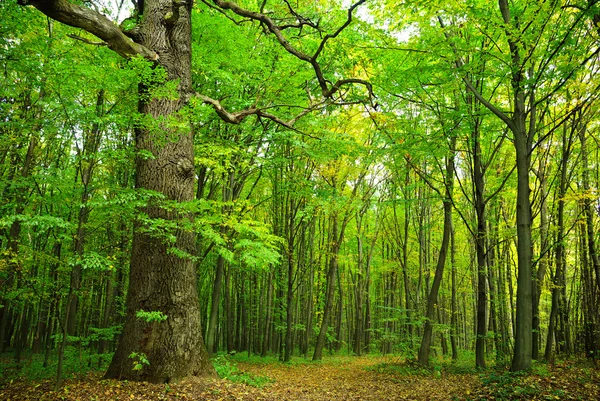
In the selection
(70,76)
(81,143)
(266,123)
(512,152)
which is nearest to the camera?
(70,76)

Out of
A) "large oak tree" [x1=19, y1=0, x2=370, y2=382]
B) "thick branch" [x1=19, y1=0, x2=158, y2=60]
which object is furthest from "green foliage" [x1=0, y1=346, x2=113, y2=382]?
"thick branch" [x1=19, y1=0, x2=158, y2=60]

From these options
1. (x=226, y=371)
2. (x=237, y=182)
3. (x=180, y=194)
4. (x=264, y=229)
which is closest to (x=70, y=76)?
(x=180, y=194)

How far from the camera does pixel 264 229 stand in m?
6.43

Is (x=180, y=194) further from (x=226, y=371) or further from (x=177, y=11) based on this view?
(x=226, y=371)

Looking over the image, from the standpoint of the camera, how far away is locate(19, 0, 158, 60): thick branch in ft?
15.2

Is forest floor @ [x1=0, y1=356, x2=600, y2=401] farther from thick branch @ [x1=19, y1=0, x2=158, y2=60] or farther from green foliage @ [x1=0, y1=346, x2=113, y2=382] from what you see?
thick branch @ [x1=19, y1=0, x2=158, y2=60]

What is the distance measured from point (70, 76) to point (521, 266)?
27.0 feet

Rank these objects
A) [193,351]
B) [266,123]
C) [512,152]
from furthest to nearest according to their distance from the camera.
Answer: [512,152] < [266,123] < [193,351]

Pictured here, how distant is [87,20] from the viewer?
16.5 feet

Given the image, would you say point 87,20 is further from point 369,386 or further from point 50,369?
point 369,386

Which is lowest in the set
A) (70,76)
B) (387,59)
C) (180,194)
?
(180,194)

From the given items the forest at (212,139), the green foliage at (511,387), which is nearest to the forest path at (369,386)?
the forest at (212,139)

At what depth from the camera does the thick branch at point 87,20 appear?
15.2 ft

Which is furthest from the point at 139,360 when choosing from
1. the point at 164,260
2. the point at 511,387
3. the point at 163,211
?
the point at 511,387
